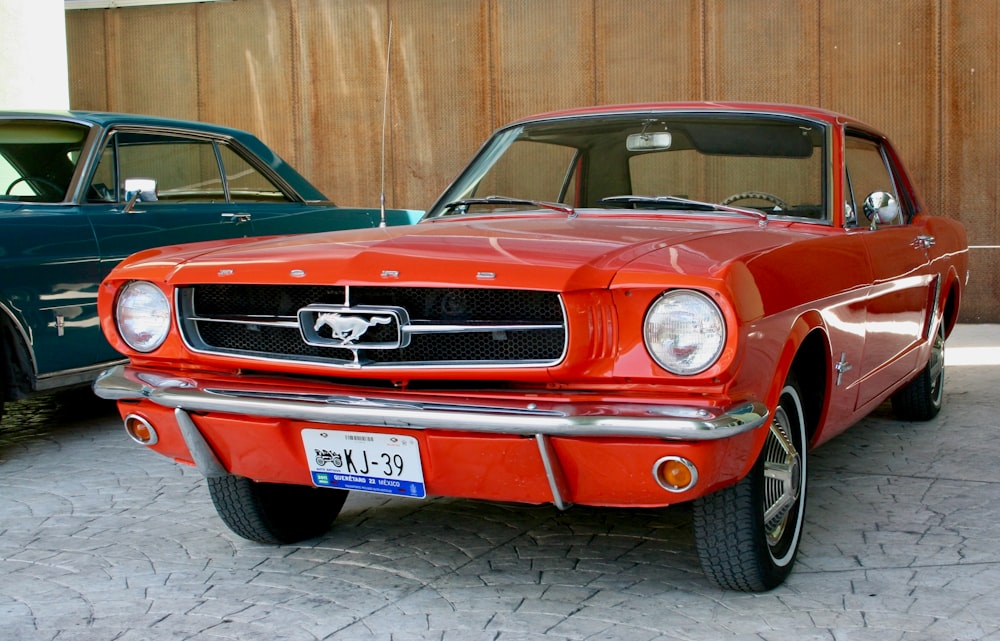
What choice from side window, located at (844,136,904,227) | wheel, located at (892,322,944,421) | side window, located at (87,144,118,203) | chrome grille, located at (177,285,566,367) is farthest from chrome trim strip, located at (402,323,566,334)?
wheel, located at (892,322,944,421)

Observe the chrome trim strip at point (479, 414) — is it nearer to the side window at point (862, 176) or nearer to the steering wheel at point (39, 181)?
the side window at point (862, 176)

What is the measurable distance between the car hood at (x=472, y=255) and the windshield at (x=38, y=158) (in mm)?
2157

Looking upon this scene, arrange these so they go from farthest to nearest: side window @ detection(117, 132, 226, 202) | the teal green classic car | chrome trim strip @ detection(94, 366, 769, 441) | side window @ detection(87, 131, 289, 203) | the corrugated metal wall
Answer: the corrugated metal wall, side window @ detection(117, 132, 226, 202), side window @ detection(87, 131, 289, 203), the teal green classic car, chrome trim strip @ detection(94, 366, 769, 441)

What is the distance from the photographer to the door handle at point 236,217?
19.5 feet

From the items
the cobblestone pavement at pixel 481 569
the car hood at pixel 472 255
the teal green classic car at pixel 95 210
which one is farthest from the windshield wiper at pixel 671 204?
the cobblestone pavement at pixel 481 569

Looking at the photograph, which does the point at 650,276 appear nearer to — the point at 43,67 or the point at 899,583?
the point at 899,583

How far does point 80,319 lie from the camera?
498 centimetres

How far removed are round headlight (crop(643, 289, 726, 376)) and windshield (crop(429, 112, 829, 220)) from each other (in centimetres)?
118

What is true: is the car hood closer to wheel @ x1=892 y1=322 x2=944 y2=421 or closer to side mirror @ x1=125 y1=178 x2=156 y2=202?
side mirror @ x1=125 y1=178 x2=156 y2=202

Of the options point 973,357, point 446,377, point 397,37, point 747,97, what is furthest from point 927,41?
point 446,377

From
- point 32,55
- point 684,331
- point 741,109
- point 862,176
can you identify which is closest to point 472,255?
point 684,331

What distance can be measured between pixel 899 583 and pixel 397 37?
28.5ft

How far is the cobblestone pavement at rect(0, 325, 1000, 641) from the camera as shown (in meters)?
2.92

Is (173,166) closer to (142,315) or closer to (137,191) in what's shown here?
(137,191)
